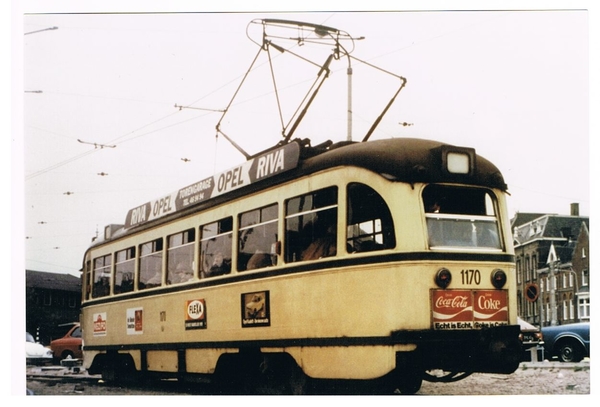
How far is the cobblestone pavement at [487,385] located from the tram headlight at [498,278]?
5.91 feet

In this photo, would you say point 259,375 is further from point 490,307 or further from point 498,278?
point 498,278

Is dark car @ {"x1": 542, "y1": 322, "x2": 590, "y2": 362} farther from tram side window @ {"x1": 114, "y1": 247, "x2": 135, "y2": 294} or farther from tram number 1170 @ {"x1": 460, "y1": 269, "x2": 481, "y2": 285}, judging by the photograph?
tram side window @ {"x1": 114, "y1": 247, "x2": 135, "y2": 294}

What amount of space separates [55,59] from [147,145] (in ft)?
7.14

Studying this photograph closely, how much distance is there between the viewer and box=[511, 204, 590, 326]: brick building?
11.2 m

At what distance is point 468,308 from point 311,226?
2.03 meters

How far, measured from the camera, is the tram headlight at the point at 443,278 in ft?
29.3

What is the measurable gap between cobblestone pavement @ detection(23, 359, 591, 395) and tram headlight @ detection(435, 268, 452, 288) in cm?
210

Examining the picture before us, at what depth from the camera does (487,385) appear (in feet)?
37.0

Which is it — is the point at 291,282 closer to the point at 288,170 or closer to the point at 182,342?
the point at 288,170

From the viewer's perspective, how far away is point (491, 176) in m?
9.67

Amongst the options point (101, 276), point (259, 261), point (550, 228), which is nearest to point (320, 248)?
point (259, 261)

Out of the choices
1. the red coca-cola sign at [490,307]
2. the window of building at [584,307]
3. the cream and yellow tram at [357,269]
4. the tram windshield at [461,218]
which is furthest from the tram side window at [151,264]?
the window of building at [584,307]
